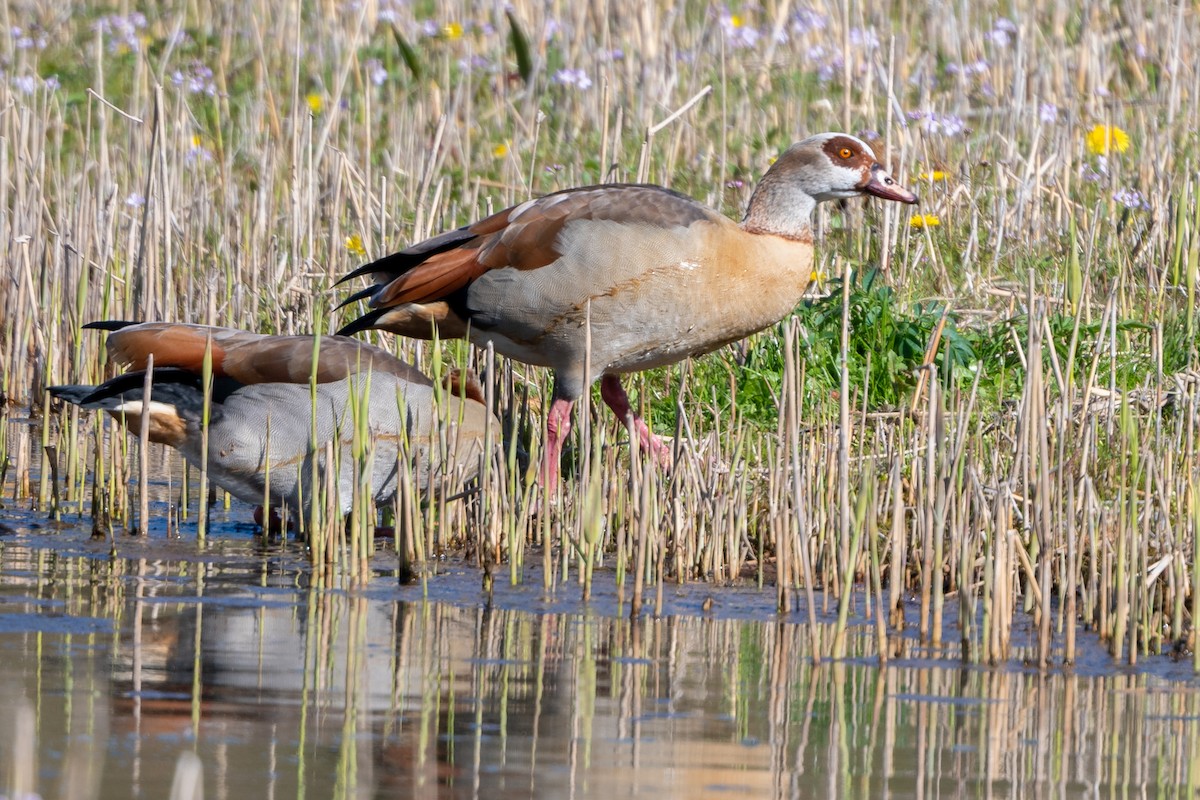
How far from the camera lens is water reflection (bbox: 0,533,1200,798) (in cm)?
379

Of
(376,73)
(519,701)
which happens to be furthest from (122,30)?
(519,701)

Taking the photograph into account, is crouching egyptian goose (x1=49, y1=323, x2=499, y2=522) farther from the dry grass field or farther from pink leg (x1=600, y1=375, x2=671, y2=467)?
pink leg (x1=600, y1=375, x2=671, y2=467)

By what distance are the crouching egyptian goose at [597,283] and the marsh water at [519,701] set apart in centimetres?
129

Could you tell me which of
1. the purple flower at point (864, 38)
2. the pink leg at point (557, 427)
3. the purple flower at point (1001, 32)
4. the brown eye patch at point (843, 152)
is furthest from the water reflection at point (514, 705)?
the purple flower at point (1001, 32)

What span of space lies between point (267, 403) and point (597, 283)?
1.28m

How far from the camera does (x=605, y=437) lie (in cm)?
689

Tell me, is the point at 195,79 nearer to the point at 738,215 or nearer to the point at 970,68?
the point at 738,215

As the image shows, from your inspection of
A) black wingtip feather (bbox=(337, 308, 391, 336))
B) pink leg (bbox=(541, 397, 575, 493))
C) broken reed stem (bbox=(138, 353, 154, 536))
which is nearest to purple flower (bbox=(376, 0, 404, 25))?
black wingtip feather (bbox=(337, 308, 391, 336))

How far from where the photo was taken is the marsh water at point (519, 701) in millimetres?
3795

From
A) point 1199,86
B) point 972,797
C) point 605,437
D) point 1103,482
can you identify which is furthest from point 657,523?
point 1199,86

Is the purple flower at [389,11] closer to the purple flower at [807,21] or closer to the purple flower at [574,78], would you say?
the purple flower at [574,78]

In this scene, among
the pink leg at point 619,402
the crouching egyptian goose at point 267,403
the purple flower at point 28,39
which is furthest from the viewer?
the purple flower at point 28,39

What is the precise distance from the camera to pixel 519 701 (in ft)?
14.5

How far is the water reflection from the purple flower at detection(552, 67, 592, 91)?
5925 millimetres
